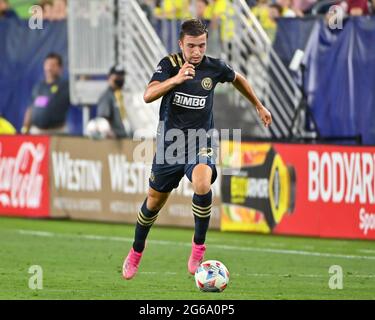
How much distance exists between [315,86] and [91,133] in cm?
395

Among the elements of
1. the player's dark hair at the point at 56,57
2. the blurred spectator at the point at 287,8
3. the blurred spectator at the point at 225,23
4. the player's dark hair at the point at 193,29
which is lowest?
the player's dark hair at the point at 193,29

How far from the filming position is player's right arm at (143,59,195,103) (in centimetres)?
1026

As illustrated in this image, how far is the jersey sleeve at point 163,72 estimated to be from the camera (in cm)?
1062

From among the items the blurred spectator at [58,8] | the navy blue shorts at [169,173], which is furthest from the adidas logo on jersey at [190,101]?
the blurred spectator at [58,8]

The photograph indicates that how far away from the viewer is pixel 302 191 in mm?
16078

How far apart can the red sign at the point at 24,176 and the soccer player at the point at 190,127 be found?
7801mm

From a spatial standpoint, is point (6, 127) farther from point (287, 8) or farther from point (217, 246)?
point (217, 246)

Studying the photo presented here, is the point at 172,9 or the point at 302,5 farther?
the point at 172,9

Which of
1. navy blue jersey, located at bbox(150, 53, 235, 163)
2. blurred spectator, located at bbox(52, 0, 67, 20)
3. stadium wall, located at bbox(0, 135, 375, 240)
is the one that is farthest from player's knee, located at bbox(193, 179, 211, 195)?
blurred spectator, located at bbox(52, 0, 67, 20)

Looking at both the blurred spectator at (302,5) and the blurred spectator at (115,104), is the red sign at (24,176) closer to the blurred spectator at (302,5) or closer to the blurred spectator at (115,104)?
the blurred spectator at (115,104)

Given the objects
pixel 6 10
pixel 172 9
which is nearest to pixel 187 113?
pixel 172 9

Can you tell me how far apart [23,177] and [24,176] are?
0.9 inches
